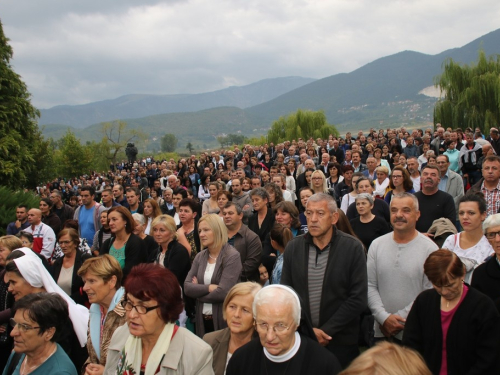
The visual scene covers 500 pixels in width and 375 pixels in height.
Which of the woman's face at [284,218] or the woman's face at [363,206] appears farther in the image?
the woman's face at [284,218]

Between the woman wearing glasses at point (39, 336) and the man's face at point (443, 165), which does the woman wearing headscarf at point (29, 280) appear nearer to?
the woman wearing glasses at point (39, 336)

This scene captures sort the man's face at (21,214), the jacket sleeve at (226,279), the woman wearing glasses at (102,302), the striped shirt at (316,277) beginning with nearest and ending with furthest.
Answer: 1. the woman wearing glasses at (102,302)
2. the striped shirt at (316,277)
3. the jacket sleeve at (226,279)
4. the man's face at (21,214)

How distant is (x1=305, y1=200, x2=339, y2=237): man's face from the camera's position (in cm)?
367

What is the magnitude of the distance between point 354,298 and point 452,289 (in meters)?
0.79

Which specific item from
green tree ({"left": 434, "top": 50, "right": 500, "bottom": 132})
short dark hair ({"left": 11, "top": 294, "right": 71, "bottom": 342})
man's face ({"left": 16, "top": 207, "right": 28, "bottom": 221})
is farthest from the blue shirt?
green tree ({"left": 434, "top": 50, "right": 500, "bottom": 132})

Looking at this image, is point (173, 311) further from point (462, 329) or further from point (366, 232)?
point (366, 232)

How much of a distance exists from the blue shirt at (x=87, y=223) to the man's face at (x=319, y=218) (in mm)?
5569

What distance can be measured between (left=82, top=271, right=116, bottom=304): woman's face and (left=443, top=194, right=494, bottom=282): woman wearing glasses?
3.27 metres

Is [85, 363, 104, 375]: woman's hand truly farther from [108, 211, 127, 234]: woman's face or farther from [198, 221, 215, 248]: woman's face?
[108, 211, 127, 234]: woman's face

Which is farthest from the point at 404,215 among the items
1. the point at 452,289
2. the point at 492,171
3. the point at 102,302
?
the point at 102,302

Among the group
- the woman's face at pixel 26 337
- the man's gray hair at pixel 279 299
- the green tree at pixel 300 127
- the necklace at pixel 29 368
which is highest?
the green tree at pixel 300 127

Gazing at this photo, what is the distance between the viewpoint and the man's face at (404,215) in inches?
157

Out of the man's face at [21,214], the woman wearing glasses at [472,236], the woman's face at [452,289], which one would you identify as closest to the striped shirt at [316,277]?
the woman's face at [452,289]

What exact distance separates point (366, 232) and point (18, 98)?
21.1 m
